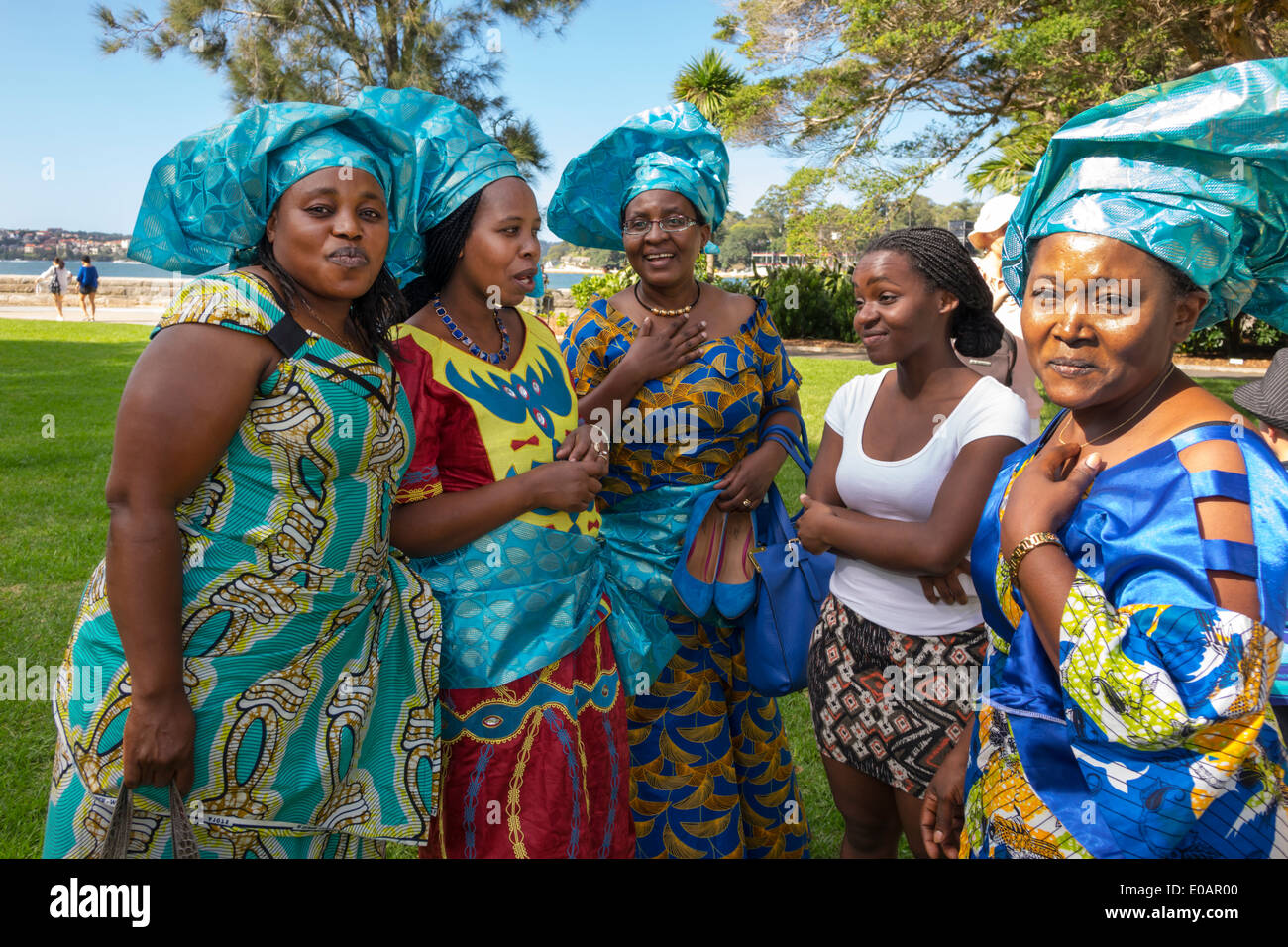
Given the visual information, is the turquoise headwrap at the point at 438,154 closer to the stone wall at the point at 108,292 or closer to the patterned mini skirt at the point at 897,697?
the patterned mini skirt at the point at 897,697

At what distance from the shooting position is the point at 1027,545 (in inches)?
61.9

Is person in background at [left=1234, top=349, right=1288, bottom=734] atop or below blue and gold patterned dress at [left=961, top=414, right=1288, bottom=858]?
atop

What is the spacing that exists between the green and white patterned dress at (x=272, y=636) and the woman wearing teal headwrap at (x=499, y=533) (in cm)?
20

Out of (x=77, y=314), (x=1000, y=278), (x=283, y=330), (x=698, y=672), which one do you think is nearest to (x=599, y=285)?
(x=1000, y=278)

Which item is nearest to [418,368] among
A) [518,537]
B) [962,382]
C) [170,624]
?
[518,537]

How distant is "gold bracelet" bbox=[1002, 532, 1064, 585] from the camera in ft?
5.10

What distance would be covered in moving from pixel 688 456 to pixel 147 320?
25738 mm

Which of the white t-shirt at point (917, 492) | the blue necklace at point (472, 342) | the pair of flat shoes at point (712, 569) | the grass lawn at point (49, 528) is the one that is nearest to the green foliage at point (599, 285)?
the grass lawn at point (49, 528)

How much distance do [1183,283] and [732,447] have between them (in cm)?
153

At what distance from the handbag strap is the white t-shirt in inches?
Result: 64.0

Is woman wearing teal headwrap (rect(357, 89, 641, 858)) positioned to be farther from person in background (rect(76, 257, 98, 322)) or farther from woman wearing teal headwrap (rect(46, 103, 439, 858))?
person in background (rect(76, 257, 98, 322))

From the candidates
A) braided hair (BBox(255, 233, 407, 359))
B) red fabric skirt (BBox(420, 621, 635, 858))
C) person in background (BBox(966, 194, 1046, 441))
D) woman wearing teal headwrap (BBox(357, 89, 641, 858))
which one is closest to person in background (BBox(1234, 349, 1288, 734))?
person in background (BBox(966, 194, 1046, 441))

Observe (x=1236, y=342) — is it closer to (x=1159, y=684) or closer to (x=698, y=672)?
(x=698, y=672)
